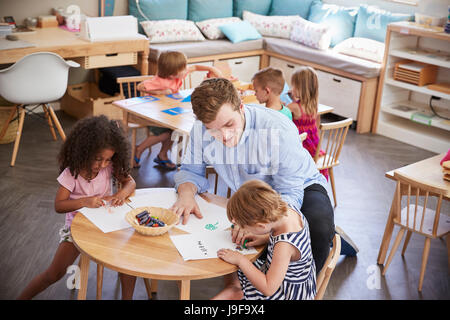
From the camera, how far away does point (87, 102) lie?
4.96m

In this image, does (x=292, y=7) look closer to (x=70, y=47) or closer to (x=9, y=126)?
(x=70, y=47)

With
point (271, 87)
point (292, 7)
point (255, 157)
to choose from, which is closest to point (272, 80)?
point (271, 87)

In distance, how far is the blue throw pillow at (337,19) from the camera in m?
5.73

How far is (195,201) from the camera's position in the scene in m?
2.17

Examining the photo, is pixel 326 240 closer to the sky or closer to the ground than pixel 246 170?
closer to the ground

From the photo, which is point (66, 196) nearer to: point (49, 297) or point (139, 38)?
point (49, 297)

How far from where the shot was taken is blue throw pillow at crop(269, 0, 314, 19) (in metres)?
6.22

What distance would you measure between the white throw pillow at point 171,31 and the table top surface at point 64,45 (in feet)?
1.92

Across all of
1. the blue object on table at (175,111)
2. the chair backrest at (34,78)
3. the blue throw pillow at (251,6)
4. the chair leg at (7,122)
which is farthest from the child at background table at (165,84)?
the blue throw pillow at (251,6)

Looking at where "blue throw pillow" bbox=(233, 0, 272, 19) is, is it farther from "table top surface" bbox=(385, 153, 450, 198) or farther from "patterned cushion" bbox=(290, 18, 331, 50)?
"table top surface" bbox=(385, 153, 450, 198)

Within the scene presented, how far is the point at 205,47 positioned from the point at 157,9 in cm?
66

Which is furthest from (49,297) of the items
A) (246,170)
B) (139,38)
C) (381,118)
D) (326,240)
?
(381,118)
